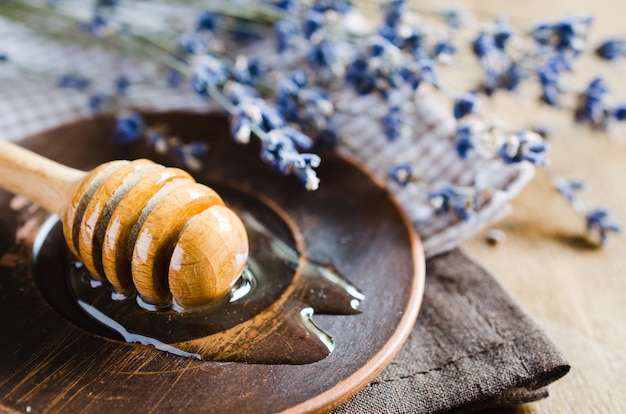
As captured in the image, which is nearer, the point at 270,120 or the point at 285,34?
the point at 270,120

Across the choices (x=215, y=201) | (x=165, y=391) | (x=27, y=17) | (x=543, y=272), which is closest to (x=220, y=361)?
(x=165, y=391)

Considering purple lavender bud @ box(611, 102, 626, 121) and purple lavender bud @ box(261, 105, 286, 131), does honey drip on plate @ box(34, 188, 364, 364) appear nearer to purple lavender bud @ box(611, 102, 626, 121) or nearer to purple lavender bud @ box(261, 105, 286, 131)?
purple lavender bud @ box(261, 105, 286, 131)

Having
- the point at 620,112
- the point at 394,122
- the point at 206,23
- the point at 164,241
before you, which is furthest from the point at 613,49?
the point at 164,241

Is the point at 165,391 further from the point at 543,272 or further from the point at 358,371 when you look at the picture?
the point at 543,272

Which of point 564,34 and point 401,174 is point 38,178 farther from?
point 564,34

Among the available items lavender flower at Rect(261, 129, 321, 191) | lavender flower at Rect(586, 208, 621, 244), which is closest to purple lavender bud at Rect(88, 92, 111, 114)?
lavender flower at Rect(261, 129, 321, 191)

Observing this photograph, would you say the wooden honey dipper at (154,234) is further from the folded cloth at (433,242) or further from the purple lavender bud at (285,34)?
the purple lavender bud at (285,34)
